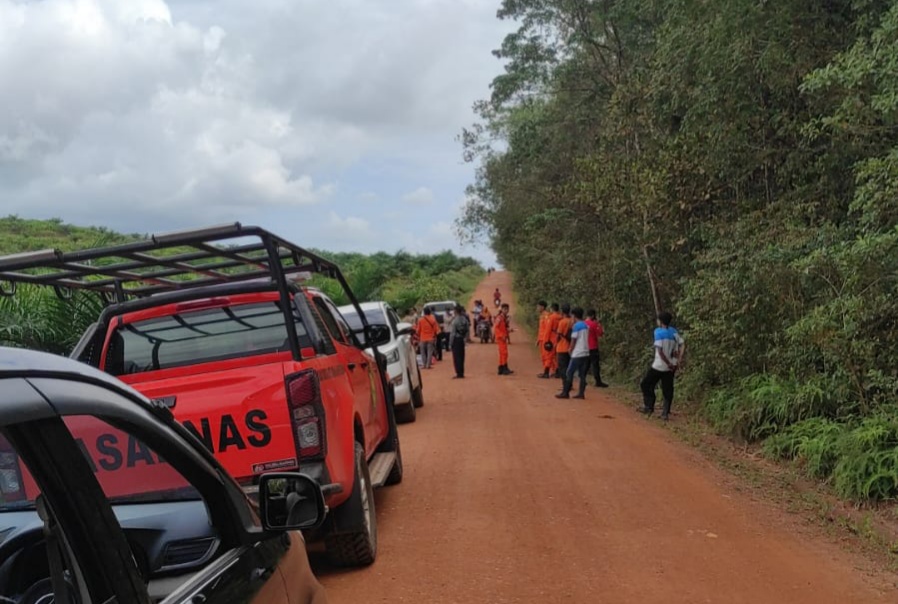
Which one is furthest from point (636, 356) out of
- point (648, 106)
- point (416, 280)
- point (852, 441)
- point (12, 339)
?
point (416, 280)

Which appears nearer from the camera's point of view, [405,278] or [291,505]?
[291,505]

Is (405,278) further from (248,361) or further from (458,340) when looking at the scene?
(248,361)

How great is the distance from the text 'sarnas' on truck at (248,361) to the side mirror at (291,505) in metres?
1.83

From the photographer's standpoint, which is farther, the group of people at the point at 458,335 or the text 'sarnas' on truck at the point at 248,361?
the group of people at the point at 458,335

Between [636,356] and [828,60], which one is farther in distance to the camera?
[636,356]

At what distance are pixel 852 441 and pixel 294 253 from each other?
5747mm

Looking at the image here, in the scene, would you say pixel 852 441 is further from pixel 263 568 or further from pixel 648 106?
pixel 648 106

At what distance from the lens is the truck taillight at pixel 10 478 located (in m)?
1.78

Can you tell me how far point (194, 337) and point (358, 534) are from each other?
69.2 inches

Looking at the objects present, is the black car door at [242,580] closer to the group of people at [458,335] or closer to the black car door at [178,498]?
the black car door at [178,498]

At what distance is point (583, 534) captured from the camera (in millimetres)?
6215

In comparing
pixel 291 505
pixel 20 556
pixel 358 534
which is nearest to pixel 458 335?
pixel 358 534

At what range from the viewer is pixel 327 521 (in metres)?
5.17

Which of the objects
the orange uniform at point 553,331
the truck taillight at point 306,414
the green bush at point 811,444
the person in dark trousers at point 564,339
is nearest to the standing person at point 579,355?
the person in dark trousers at point 564,339
